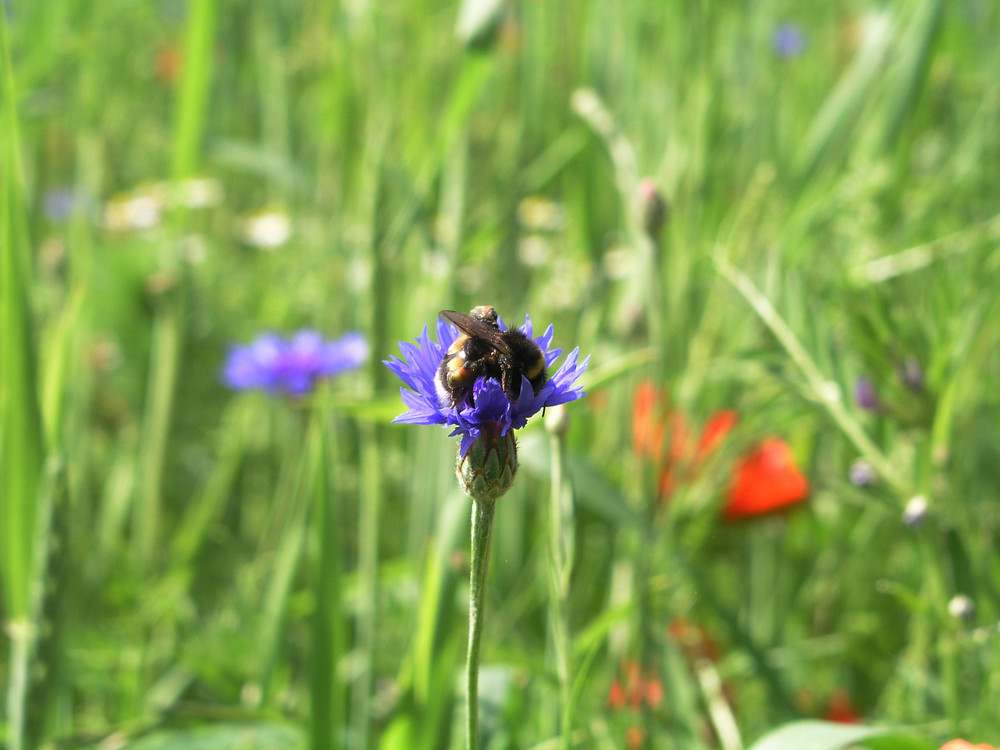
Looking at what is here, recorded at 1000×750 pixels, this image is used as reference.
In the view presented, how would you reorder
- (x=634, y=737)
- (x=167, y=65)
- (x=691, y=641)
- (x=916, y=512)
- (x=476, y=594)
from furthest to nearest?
(x=167, y=65), (x=691, y=641), (x=634, y=737), (x=916, y=512), (x=476, y=594)

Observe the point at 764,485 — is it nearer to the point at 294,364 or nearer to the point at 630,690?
the point at 630,690

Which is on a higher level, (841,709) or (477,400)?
(477,400)

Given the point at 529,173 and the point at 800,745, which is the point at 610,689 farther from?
the point at 529,173

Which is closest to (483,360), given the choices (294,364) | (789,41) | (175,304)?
(294,364)

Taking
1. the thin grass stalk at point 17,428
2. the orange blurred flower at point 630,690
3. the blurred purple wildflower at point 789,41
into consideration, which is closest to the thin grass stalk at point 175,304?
the thin grass stalk at point 17,428

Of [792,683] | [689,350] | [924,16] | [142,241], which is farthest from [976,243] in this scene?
[142,241]

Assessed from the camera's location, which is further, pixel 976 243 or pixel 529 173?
pixel 529 173

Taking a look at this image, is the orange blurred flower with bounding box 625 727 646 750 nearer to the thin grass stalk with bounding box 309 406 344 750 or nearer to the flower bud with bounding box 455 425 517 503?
the thin grass stalk with bounding box 309 406 344 750
